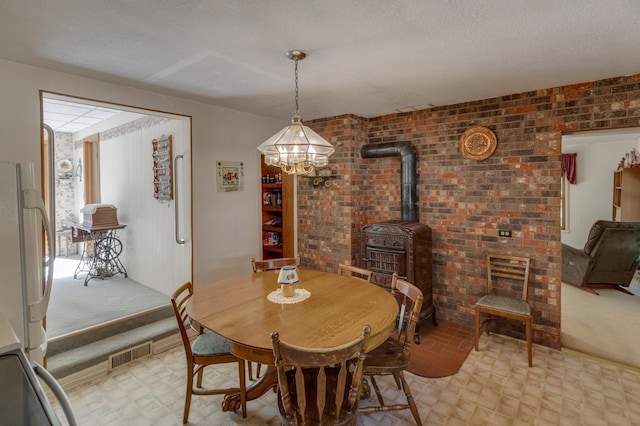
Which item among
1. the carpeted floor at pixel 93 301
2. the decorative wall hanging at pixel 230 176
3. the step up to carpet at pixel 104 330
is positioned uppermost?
the decorative wall hanging at pixel 230 176

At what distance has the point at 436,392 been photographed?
2.41 metres

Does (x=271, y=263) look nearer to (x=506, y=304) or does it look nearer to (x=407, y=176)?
(x=407, y=176)

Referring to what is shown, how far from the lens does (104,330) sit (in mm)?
3045

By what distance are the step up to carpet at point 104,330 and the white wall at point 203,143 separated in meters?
0.50

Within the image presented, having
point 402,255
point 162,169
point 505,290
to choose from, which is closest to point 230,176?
point 162,169

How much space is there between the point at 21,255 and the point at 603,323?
5.04m

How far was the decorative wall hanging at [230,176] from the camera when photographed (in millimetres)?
3674

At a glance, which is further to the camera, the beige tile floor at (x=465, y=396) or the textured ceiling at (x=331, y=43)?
the beige tile floor at (x=465, y=396)

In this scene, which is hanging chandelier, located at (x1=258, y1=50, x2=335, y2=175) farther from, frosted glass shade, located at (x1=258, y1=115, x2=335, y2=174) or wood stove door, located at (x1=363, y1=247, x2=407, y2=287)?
wood stove door, located at (x1=363, y1=247, x2=407, y2=287)

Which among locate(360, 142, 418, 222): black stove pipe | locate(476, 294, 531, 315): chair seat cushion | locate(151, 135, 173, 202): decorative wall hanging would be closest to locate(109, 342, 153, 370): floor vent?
locate(151, 135, 173, 202): decorative wall hanging

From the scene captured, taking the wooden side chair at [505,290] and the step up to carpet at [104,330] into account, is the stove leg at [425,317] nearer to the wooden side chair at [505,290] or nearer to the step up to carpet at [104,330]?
the wooden side chair at [505,290]

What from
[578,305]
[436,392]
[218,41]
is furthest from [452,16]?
[578,305]

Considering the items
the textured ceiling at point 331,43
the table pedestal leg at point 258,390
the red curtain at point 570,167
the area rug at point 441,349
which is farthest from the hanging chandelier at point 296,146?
the red curtain at point 570,167

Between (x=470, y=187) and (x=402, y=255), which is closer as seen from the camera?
(x=402, y=255)
